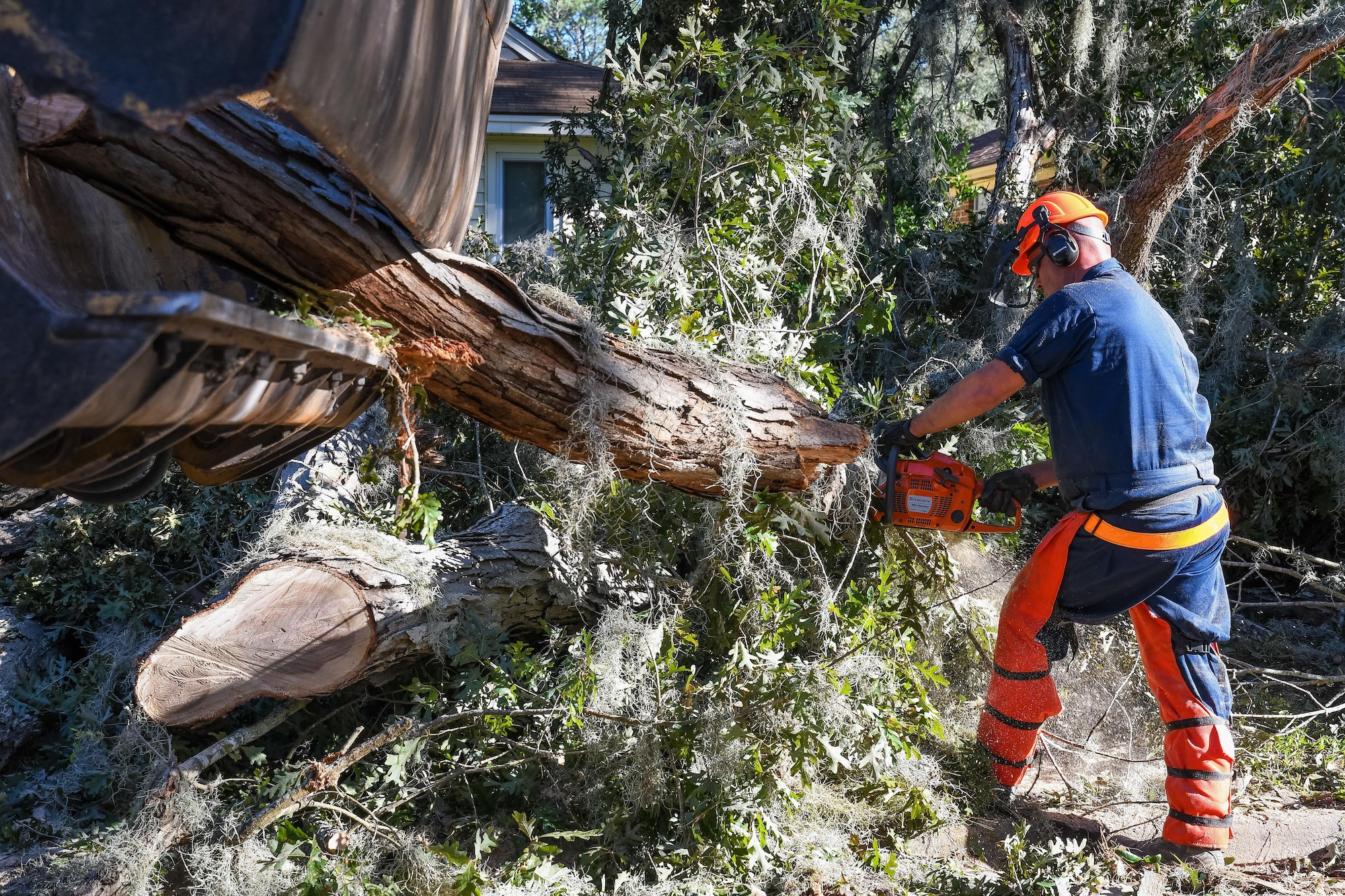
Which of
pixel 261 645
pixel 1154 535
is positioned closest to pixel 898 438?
pixel 1154 535

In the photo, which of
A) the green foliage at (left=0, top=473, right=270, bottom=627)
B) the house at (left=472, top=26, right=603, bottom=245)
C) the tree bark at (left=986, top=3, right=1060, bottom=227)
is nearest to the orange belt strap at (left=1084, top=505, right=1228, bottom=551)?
the tree bark at (left=986, top=3, right=1060, bottom=227)

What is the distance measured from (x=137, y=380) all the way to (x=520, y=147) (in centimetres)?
1067

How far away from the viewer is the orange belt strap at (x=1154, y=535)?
324cm

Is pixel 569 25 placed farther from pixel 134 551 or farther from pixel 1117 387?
pixel 1117 387

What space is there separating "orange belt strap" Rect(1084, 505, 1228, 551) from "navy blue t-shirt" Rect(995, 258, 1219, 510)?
76 mm

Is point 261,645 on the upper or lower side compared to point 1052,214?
lower

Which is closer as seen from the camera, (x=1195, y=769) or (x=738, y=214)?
(x=1195, y=769)

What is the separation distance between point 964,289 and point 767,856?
415 centimetres

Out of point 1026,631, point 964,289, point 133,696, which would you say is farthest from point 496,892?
point 964,289

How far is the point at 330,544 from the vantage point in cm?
335

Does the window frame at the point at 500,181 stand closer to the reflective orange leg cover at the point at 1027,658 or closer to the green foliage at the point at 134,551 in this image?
the green foliage at the point at 134,551

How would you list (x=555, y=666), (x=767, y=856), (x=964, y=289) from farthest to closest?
(x=964, y=289) → (x=555, y=666) → (x=767, y=856)

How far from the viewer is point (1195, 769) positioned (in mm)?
3225

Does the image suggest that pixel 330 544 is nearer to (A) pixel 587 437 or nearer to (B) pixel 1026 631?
(A) pixel 587 437
